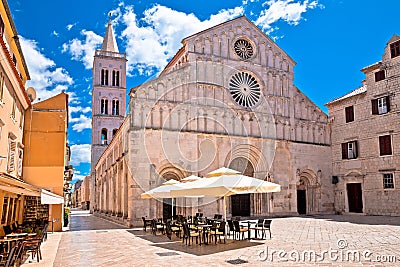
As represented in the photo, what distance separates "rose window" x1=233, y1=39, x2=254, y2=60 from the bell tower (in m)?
25.6

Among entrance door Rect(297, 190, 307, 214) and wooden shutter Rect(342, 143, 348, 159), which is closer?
entrance door Rect(297, 190, 307, 214)

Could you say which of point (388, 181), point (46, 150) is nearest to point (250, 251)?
point (46, 150)

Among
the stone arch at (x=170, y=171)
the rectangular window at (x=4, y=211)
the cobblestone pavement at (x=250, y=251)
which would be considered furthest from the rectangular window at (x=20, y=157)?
the stone arch at (x=170, y=171)

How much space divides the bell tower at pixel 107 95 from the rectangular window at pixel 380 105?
33297 mm

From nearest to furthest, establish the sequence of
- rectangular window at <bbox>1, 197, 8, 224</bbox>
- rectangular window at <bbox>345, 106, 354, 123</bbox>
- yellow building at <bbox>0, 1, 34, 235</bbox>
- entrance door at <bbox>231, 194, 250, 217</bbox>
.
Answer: yellow building at <bbox>0, 1, 34, 235</bbox>, rectangular window at <bbox>1, 197, 8, 224</bbox>, entrance door at <bbox>231, 194, 250, 217</bbox>, rectangular window at <bbox>345, 106, 354, 123</bbox>

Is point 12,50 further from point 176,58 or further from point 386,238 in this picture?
point 386,238

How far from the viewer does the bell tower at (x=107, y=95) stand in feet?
156

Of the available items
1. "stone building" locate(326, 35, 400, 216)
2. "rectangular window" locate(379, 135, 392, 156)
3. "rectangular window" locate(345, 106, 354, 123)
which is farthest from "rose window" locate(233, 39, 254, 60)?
"rectangular window" locate(379, 135, 392, 156)

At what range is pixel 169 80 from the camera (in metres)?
24.0

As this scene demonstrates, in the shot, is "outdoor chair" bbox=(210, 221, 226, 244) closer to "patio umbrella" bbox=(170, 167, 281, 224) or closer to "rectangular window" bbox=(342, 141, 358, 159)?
"patio umbrella" bbox=(170, 167, 281, 224)

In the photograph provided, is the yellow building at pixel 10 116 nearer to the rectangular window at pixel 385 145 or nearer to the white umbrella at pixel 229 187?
the white umbrella at pixel 229 187

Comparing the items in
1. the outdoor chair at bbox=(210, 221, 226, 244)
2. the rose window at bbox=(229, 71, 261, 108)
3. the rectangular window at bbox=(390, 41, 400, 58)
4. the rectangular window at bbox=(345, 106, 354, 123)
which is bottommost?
the outdoor chair at bbox=(210, 221, 226, 244)

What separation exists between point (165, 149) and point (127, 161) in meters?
2.72

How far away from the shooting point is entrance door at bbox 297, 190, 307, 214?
28422mm
